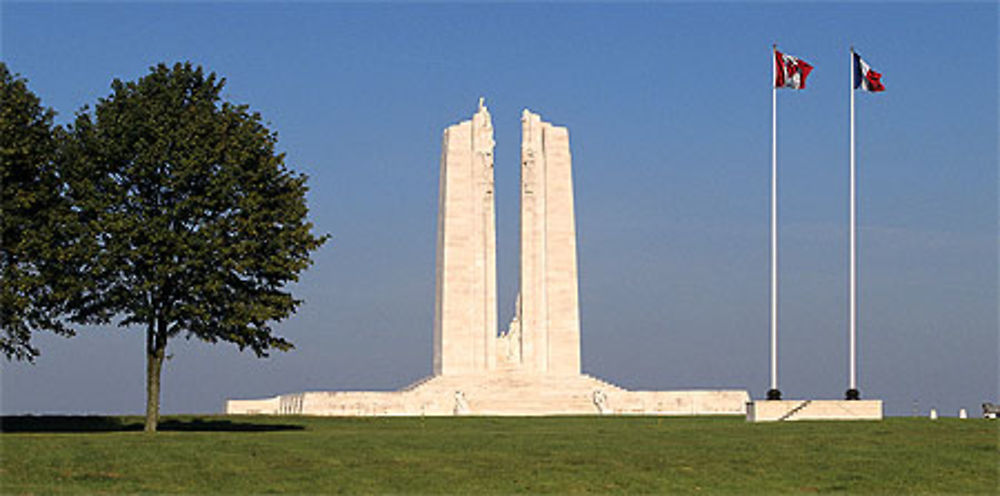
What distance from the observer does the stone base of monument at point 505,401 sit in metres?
77.1

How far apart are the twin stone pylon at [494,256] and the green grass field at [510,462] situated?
147 ft

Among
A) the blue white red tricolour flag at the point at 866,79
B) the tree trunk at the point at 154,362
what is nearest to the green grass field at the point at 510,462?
the tree trunk at the point at 154,362

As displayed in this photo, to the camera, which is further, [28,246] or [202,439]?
[28,246]

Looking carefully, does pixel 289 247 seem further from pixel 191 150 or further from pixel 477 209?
pixel 477 209

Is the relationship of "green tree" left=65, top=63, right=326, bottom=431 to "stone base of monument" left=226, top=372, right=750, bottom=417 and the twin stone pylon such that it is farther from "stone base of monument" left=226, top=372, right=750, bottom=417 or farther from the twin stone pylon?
the twin stone pylon

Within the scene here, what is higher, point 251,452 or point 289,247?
point 289,247

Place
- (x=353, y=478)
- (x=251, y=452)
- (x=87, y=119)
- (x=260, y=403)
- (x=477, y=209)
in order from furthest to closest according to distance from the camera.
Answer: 1. (x=477, y=209)
2. (x=260, y=403)
3. (x=87, y=119)
4. (x=251, y=452)
5. (x=353, y=478)

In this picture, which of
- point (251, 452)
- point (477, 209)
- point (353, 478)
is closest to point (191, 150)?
point (251, 452)

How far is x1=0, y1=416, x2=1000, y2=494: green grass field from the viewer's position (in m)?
28.3

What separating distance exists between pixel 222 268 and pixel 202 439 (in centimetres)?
831

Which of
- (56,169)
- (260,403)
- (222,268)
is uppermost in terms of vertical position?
(56,169)

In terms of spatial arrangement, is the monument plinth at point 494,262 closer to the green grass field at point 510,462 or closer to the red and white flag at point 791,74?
the red and white flag at point 791,74

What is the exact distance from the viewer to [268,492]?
2719 cm

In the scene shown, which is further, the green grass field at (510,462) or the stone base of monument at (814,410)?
the stone base of monument at (814,410)
